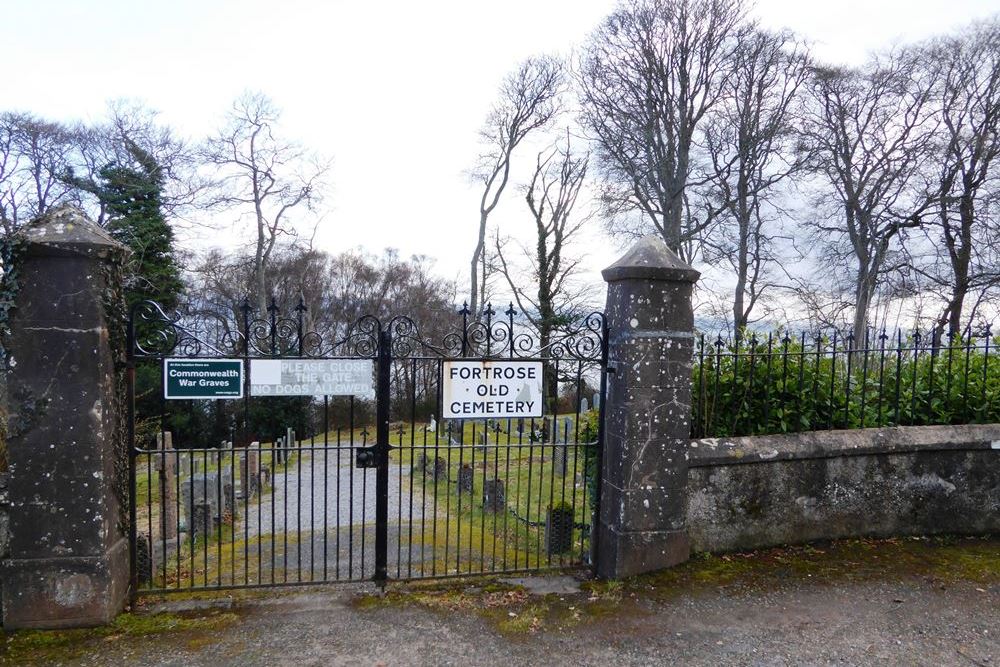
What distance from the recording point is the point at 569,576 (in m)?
4.73

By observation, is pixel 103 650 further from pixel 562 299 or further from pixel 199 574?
pixel 562 299

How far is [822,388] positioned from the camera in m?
5.37

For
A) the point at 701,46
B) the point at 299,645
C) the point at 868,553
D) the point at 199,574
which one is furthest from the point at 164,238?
the point at 868,553

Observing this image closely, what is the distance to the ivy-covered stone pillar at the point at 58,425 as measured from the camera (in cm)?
357

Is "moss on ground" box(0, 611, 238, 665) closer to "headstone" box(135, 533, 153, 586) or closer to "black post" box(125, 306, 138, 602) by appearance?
"black post" box(125, 306, 138, 602)

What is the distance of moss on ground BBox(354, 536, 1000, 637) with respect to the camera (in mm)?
4098

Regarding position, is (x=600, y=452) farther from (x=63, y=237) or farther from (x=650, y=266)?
(x=63, y=237)

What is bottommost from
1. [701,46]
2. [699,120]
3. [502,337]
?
[502,337]

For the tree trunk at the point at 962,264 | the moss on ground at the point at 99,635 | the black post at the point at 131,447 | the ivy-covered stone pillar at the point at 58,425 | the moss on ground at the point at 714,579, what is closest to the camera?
the moss on ground at the point at 99,635

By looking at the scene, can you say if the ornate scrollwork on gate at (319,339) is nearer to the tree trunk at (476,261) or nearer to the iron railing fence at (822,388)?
the iron railing fence at (822,388)

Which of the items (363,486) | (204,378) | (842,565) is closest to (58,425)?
(204,378)

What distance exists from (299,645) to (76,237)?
278 cm

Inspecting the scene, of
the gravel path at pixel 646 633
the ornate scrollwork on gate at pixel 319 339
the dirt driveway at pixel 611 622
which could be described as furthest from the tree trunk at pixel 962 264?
the ornate scrollwork on gate at pixel 319 339

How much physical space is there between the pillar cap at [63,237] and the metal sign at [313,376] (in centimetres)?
114
